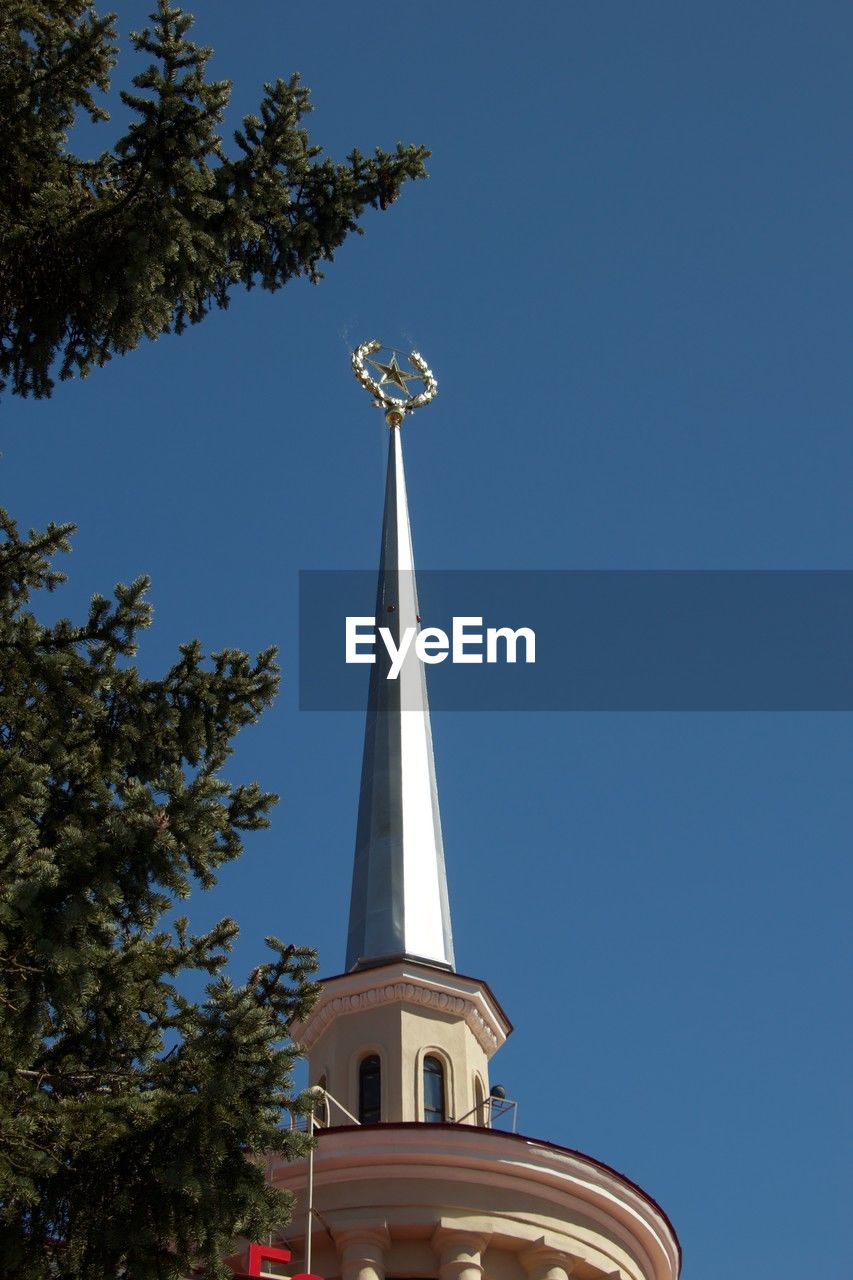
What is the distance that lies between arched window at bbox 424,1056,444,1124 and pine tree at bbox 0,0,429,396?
12949 mm

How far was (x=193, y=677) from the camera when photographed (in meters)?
12.7

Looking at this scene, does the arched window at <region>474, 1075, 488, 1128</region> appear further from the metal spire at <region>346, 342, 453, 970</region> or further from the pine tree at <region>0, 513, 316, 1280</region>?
the pine tree at <region>0, 513, 316, 1280</region>

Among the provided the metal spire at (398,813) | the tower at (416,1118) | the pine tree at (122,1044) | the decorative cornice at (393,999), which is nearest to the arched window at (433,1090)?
the tower at (416,1118)

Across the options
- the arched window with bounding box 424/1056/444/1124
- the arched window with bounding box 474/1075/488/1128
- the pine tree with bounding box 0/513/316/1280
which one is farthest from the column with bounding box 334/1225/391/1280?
the pine tree with bounding box 0/513/316/1280

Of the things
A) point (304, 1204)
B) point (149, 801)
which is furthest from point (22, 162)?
point (304, 1204)

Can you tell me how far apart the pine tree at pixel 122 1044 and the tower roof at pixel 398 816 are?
45.3 ft

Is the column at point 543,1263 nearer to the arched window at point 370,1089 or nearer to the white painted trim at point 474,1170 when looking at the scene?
the white painted trim at point 474,1170

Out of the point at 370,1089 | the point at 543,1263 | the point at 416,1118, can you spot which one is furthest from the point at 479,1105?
the point at 543,1263

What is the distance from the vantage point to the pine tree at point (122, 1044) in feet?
34.7

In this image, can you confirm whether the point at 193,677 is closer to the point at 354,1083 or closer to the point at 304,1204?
the point at 304,1204

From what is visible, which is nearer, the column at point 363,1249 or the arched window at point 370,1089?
the column at point 363,1249

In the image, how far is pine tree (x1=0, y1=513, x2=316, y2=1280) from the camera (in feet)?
34.7

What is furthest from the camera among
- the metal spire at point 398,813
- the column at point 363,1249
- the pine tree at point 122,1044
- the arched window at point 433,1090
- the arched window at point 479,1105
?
the metal spire at point 398,813

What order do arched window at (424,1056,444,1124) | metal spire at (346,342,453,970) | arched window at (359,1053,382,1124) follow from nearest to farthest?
arched window at (359,1053,382,1124)
arched window at (424,1056,444,1124)
metal spire at (346,342,453,970)
